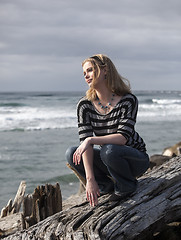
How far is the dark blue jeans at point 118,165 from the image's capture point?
330 centimetres

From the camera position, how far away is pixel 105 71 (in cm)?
351

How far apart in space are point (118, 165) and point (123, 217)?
515mm

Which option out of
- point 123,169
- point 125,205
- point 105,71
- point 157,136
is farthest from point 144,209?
point 157,136

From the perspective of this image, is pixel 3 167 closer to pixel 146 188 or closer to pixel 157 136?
pixel 146 188

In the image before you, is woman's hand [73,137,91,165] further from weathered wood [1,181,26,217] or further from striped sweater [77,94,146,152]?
weathered wood [1,181,26,217]

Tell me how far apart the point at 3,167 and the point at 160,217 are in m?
6.56

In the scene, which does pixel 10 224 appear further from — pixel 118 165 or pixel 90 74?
pixel 90 74

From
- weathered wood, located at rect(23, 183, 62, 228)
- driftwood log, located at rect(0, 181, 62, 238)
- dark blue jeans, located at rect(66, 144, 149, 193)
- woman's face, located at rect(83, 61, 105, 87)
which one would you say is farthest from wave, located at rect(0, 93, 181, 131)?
woman's face, located at rect(83, 61, 105, 87)

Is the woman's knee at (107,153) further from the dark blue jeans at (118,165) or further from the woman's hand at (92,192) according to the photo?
the woman's hand at (92,192)

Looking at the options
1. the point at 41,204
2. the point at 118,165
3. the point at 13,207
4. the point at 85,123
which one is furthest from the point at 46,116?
the point at 118,165

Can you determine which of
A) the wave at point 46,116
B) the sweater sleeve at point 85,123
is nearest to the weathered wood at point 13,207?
the sweater sleeve at point 85,123

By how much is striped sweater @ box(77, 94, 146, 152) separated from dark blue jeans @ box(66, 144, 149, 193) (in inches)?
6.0

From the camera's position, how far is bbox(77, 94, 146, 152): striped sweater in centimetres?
340

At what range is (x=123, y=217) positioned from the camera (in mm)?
3299
